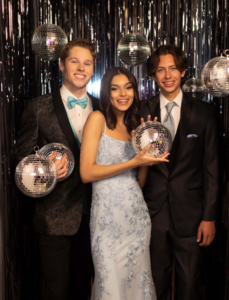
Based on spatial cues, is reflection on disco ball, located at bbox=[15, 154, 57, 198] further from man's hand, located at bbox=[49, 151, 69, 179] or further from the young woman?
the young woman

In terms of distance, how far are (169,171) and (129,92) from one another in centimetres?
47

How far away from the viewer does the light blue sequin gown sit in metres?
2.01

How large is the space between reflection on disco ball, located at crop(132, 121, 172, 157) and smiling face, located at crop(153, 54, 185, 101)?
1.54 ft

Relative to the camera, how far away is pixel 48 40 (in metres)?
2.29

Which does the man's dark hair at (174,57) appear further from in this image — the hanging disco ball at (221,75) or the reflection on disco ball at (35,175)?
the reflection on disco ball at (35,175)

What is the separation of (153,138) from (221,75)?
1.36 ft

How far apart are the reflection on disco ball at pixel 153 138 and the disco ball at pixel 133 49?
2.63ft

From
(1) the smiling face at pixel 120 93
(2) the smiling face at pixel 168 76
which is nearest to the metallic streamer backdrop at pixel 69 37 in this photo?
(2) the smiling face at pixel 168 76

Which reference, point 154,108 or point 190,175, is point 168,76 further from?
point 190,175

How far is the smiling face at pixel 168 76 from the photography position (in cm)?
227

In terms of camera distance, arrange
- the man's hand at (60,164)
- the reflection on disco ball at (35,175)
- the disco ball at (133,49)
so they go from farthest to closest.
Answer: the disco ball at (133,49) → the man's hand at (60,164) → the reflection on disco ball at (35,175)

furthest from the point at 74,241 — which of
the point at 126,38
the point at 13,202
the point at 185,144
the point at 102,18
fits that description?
the point at 102,18

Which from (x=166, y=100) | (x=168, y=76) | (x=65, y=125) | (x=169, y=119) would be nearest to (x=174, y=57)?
(x=168, y=76)

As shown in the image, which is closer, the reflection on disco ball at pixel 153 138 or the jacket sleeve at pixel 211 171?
the reflection on disco ball at pixel 153 138
